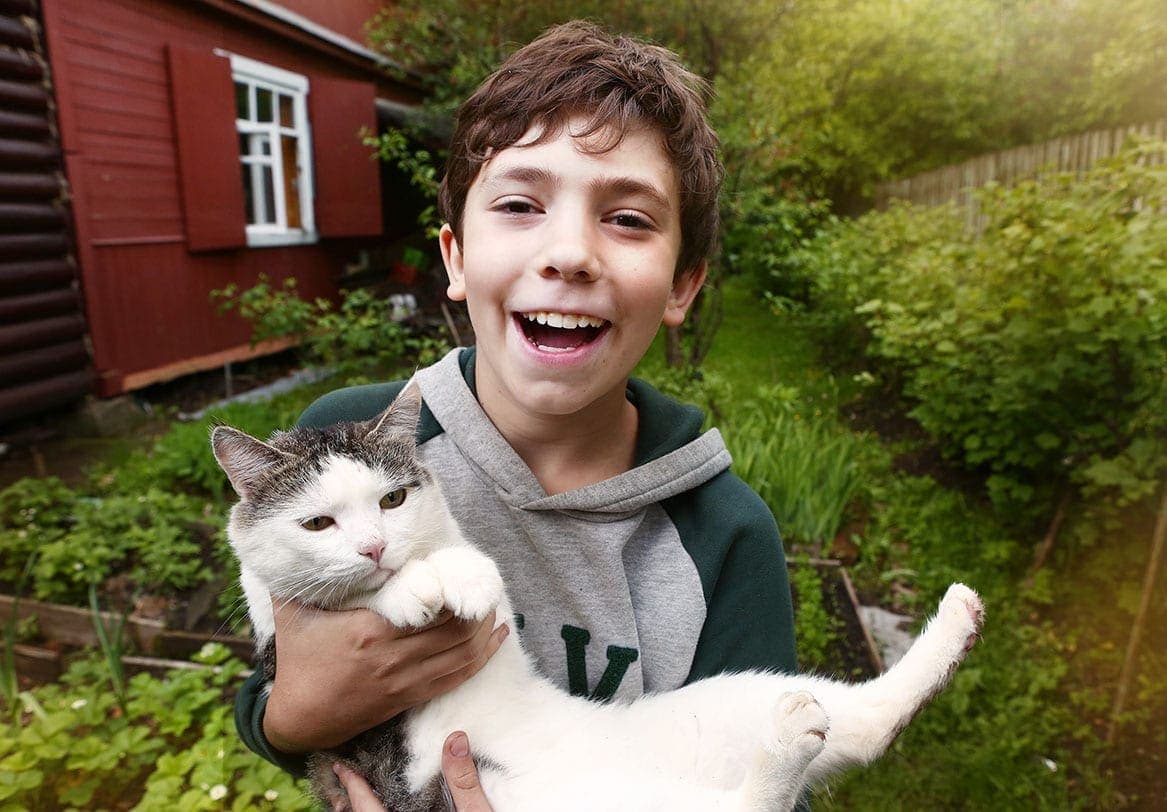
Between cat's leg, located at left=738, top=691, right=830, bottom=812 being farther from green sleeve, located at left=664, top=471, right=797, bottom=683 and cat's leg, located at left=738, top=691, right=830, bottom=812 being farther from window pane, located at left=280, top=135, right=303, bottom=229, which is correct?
window pane, located at left=280, top=135, right=303, bottom=229

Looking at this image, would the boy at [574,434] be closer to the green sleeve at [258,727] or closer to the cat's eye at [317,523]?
the green sleeve at [258,727]

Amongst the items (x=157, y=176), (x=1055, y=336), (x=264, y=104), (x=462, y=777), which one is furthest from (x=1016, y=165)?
(x=157, y=176)

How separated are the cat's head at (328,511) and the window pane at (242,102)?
26.6 feet

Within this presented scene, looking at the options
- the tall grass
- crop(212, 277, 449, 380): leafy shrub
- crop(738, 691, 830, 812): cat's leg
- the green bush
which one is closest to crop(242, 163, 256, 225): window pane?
crop(212, 277, 449, 380): leafy shrub

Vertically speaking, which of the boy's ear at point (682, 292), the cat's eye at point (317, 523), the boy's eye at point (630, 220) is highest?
the boy's eye at point (630, 220)

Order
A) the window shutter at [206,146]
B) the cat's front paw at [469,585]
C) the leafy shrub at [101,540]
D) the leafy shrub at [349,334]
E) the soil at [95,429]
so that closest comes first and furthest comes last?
1. the cat's front paw at [469,585]
2. the leafy shrub at [101,540]
3. the leafy shrub at [349,334]
4. the soil at [95,429]
5. the window shutter at [206,146]

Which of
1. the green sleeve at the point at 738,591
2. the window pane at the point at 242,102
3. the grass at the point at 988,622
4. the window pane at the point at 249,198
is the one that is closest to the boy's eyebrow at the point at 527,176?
the green sleeve at the point at 738,591

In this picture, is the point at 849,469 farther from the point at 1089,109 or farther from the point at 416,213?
the point at 1089,109

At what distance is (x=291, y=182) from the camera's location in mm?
9148

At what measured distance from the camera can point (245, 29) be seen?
7.87 meters

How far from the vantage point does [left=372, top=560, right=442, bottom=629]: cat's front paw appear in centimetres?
135

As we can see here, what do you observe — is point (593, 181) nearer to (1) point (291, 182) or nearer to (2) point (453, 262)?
(2) point (453, 262)

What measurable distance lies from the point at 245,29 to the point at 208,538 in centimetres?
647

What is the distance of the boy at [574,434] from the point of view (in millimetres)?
1468
